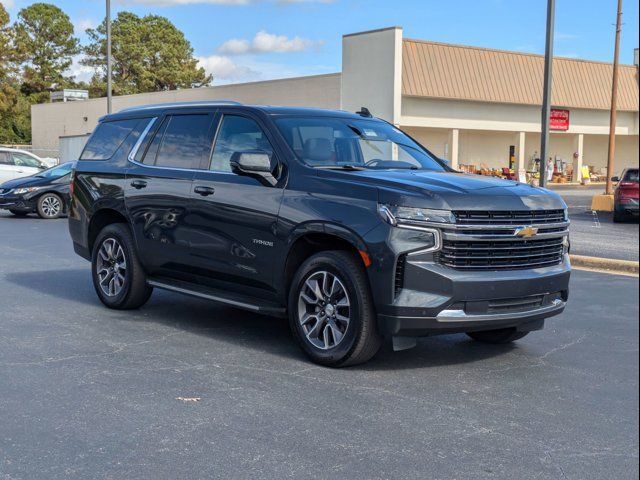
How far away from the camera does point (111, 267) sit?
28.0 ft

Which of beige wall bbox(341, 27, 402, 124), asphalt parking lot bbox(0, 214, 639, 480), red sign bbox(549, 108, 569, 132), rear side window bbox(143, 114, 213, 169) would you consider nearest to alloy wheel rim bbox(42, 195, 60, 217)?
asphalt parking lot bbox(0, 214, 639, 480)

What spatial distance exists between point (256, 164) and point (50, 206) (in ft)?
50.7

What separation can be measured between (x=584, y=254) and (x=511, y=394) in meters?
8.81

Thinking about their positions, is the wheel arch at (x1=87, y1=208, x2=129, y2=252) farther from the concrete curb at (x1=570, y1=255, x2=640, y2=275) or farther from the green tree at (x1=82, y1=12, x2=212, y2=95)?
the green tree at (x1=82, y1=12, x2=212, y2=95)

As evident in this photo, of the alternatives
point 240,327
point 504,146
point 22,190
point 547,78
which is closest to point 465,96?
point 504,146

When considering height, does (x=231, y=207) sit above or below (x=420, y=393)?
above

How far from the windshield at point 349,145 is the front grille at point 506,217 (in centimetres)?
128

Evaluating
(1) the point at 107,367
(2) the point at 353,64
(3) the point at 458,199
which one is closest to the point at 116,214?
(1) the point at 107,367

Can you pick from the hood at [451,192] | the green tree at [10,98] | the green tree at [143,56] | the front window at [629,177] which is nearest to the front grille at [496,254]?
the hood at [451,192]

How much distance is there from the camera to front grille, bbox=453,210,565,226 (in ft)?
19.1

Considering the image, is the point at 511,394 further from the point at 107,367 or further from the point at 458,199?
the point at 107,367

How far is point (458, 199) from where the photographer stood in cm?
581

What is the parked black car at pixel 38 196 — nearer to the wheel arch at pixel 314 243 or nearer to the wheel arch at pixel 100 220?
the wheel arch at pixel 100 220

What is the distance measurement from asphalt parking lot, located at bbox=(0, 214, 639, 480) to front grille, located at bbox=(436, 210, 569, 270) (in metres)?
0.83
